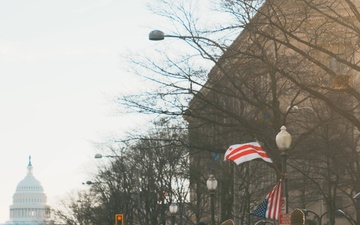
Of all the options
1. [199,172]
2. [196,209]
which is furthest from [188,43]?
[196,209]

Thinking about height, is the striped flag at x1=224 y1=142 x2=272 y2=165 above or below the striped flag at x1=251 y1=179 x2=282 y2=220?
above

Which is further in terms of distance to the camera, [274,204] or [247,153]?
[247,153]

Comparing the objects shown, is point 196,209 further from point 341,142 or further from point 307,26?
point 307,26

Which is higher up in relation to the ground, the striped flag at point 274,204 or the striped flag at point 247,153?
the striped flag at point 247,153

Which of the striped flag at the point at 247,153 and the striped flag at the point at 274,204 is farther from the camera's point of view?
the striped flag at the point at 247,153

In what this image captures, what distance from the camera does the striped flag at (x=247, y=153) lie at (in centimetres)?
3597

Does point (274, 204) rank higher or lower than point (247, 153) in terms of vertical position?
lower

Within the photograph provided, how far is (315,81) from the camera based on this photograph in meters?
35.5

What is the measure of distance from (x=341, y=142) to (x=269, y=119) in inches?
260

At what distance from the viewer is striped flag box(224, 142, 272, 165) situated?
35969 mm

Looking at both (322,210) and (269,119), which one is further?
(322,210)

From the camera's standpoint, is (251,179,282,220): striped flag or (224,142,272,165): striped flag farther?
(224,142,272,165): striped flag

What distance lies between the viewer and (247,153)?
119ft

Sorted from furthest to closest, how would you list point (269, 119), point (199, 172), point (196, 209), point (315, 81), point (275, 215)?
point (196, 209)
point (199, 172)
point (269, 119)
point (315, 81)
point (275, 215)
